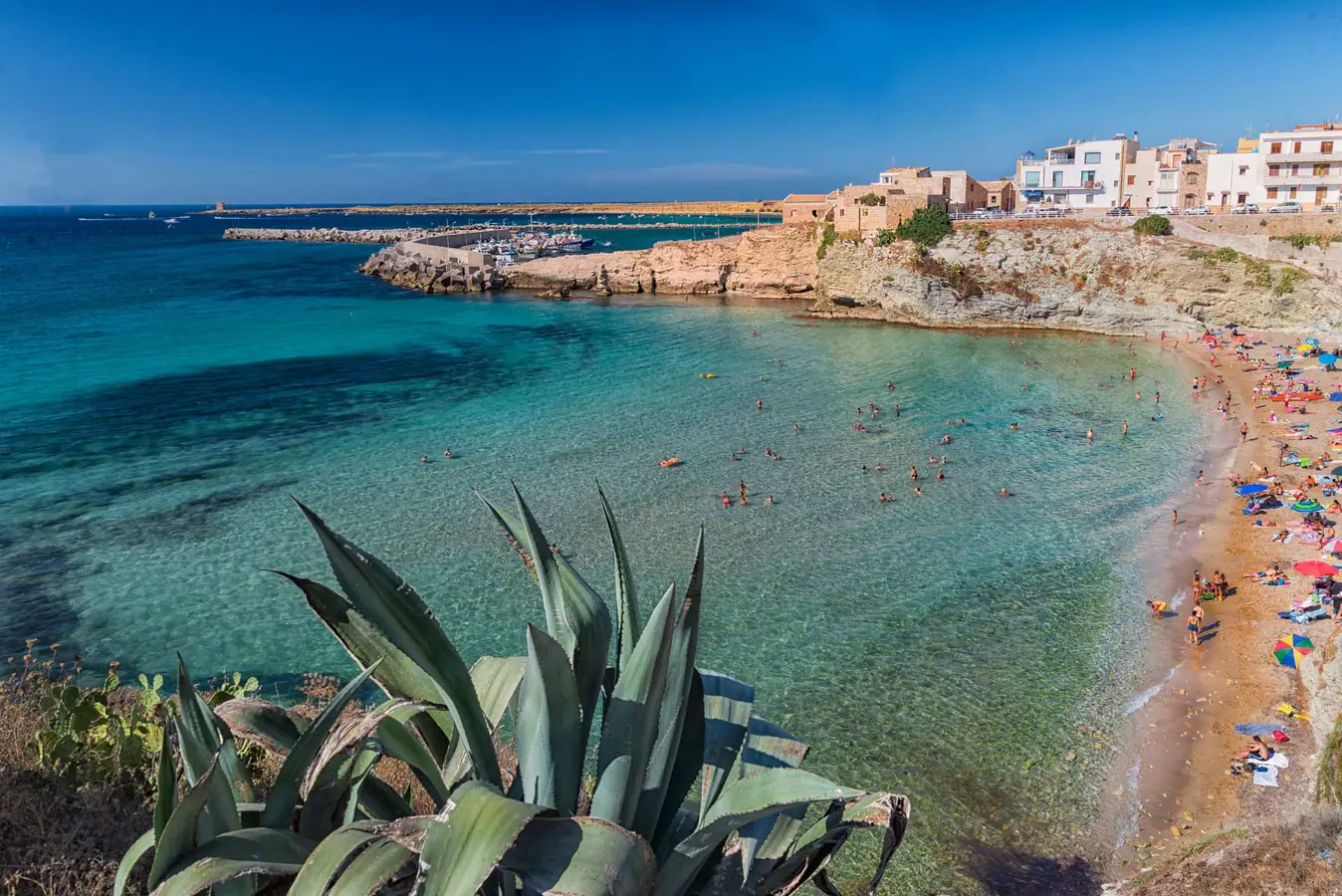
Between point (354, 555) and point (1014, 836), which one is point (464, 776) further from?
point (1014, 836)

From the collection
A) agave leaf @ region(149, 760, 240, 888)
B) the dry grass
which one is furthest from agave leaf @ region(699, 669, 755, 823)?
the dry grass

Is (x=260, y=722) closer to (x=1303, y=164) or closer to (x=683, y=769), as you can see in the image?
(x=683, y=769)

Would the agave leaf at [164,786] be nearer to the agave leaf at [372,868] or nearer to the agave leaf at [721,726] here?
the agave leaf at [372,868]

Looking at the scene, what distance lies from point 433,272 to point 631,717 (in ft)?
203

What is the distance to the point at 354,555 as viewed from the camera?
266 cm

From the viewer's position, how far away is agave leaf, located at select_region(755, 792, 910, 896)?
2.95 metres

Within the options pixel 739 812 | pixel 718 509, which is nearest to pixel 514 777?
pixel 739 812

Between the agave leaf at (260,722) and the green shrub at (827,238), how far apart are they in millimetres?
47747

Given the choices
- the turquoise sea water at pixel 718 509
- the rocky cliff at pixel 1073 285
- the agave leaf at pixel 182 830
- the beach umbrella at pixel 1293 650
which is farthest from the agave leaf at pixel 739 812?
the rocky cliff at pixel 1073 285

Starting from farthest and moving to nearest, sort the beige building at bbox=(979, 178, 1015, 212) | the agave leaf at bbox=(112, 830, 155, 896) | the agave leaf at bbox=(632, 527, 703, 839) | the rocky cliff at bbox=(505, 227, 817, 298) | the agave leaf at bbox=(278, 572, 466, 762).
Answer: the beige building at bbox=(979, 178, 1015, 212), the rocky cliff at bbox=(505, 227, 817, 298), the agave leaf at bbox=(632, 527, 703, 839), the agave leaf at bbox=(278, 572, 466, 762), the agave leaf at bbox=(112, 830, 155, 896)

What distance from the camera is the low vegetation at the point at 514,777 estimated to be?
95.0 inches

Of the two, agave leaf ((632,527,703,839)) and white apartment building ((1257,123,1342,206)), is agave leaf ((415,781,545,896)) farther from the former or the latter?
white apartment building ((1257,123,1342,206))

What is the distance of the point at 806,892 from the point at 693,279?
51378 mm

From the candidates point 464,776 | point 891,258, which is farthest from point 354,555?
point 891,258
